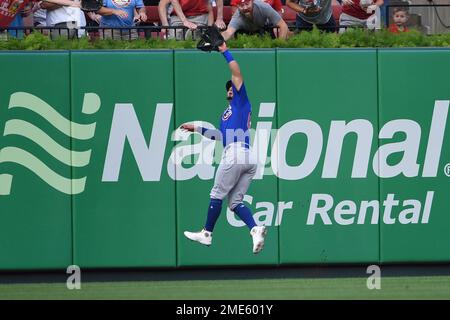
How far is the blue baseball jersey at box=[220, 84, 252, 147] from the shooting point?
1384 cm

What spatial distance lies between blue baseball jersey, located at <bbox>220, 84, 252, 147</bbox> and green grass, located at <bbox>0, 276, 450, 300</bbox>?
1.75 meters

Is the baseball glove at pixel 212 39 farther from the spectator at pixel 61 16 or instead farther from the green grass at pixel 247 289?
the green grass at pixel 247 289

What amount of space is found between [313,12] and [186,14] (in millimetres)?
1641

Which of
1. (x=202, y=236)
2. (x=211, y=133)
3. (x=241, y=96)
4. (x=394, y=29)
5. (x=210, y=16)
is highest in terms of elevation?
(x=210, y=16)

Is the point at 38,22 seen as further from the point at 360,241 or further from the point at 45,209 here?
the point at 360,241

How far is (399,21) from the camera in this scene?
14.9 meters

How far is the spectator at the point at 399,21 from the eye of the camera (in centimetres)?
1481

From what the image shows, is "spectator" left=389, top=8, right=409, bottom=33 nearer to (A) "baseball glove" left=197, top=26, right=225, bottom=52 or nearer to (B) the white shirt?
(A) "baseball glove" left=197, top=26, right=225, bottom=52

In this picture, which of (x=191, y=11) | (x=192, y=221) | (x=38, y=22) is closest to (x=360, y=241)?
(x=192, y=221)

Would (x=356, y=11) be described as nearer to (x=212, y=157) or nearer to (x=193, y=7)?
(x=193, y=7)

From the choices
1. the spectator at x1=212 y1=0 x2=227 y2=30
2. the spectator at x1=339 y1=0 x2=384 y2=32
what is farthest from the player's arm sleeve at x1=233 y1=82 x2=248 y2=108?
the spectator at x1=339 y1=0 x2=384 y2=32

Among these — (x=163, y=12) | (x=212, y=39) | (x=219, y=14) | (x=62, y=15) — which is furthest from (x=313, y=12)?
(x=62, y=15)

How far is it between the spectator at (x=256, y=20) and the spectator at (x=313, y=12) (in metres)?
0.41
